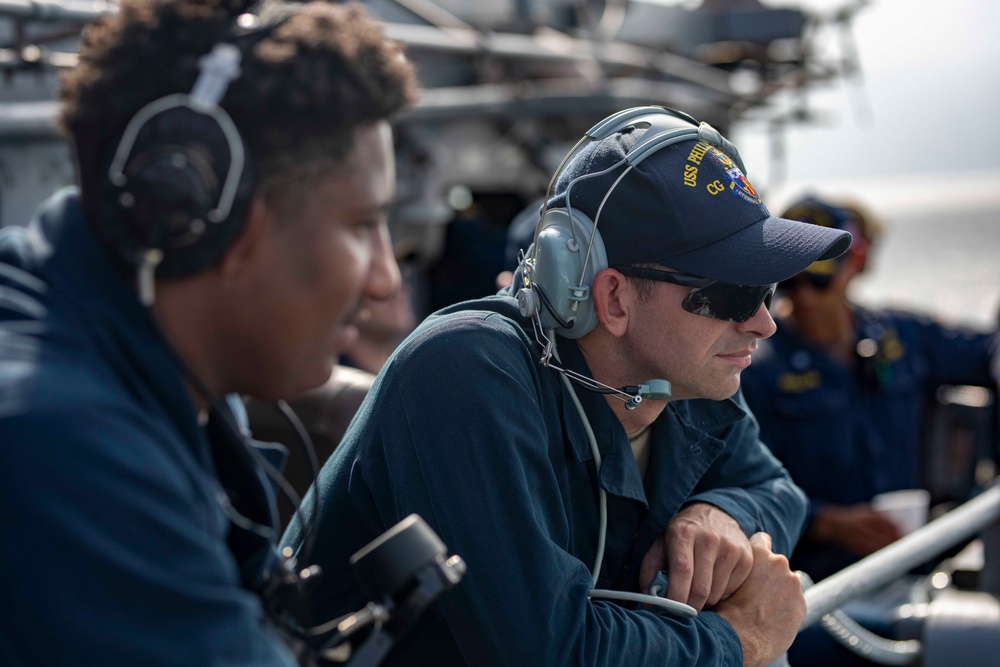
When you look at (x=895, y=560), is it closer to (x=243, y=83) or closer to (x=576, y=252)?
(x=576, y=252)

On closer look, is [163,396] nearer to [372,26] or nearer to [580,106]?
[372,26]

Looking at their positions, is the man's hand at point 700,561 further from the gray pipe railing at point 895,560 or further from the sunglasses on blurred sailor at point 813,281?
the sunglasses on blurred sailor at point 813,281

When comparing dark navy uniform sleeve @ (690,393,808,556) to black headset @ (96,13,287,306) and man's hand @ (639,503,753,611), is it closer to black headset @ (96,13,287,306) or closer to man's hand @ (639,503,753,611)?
man's hand @ (639,503,753,611)

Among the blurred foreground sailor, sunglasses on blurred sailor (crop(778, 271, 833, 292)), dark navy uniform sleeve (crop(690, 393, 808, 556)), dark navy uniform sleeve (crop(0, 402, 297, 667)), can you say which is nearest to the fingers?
dark navy uniform sleeve (crop(690, 393, 808, 556))

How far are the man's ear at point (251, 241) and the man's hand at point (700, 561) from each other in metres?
1.04

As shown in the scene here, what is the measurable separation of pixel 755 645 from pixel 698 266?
27.9 inches

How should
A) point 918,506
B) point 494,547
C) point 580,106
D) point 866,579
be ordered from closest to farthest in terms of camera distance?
point 494,547
point 866,579
point 918,506
point 580,106

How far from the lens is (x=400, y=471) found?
5.57 feet

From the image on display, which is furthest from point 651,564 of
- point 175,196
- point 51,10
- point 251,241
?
point 51,10

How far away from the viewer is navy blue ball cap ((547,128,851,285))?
1.86 metres

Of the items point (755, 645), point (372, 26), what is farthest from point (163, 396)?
point (755, 645)

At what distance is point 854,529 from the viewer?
4.14 metres

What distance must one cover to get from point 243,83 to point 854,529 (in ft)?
11.8

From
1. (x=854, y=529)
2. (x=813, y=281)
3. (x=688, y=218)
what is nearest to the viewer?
(x=688, y=218)
